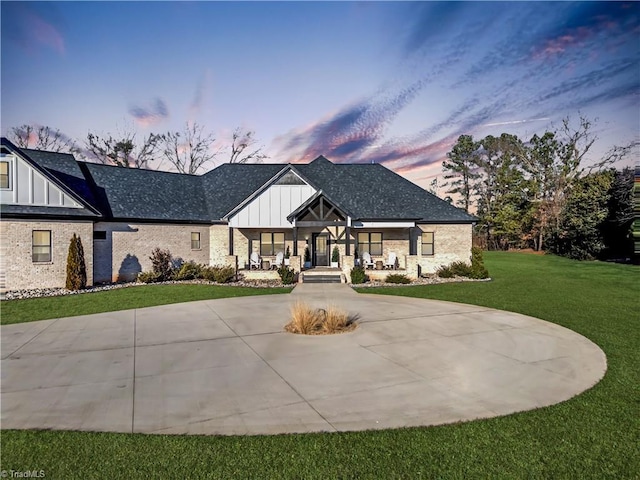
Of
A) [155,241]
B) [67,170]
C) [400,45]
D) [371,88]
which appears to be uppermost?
[400,45]

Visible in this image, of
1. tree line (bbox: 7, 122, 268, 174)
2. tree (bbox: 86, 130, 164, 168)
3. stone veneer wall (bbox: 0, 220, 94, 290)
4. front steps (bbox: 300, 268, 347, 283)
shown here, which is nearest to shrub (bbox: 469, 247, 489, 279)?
front steps (bbox: 300, 268, 347, 283)

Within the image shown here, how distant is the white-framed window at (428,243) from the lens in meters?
24.2

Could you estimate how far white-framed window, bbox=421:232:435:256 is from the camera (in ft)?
79.5

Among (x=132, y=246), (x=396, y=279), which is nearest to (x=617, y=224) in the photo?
(x=396, y=279)

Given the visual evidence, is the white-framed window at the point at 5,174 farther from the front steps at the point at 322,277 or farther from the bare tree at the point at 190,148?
the bare tree at the point at 190,148

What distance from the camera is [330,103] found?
21.1m

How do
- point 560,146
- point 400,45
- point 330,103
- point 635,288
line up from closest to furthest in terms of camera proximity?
point 400,45 < point 635,288 < point 330,103 < point 560,146

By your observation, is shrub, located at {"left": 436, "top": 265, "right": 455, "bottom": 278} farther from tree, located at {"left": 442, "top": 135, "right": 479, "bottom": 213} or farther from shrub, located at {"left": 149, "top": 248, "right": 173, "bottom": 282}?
tree, located at {"left": 442, "top": 135, "right": 479, "bottom": 213}

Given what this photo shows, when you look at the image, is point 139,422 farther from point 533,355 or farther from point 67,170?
point 67,170

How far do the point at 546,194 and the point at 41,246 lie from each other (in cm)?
5430

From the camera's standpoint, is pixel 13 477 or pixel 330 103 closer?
pixel 13 477

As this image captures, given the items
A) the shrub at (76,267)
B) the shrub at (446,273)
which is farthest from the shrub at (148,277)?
the shrub at (446,273)

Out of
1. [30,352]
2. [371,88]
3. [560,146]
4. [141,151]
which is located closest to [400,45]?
[371,88]

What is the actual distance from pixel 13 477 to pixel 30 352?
5414 mm
